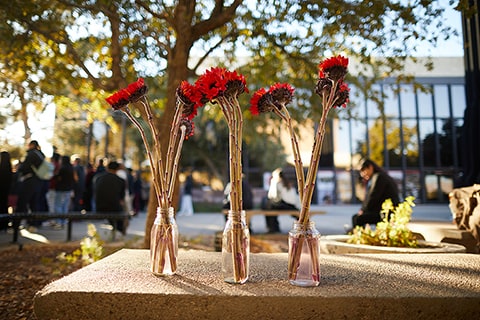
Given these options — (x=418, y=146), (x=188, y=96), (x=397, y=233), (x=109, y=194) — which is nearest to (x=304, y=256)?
(x=188, y=96)

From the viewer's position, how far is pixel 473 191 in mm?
3967

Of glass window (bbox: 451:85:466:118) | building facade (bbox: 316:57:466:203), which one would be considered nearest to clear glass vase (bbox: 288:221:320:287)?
building facade (bbox: 316:57:466:203)

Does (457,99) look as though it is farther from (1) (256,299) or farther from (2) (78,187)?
(1) (256,299)

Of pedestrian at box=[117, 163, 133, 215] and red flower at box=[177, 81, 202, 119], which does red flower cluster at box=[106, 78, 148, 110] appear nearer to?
red flower at box=[177, 81, 202, 119]

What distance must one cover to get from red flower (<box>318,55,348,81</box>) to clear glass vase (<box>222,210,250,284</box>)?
0.68 metres

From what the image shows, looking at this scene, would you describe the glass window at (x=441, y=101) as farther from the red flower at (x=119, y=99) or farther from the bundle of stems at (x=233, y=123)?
the red flower at (x=119, y=99)

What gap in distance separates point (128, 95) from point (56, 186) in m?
8.86

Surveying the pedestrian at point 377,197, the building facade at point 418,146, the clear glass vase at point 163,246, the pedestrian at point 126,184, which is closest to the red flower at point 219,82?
the clear glass vase at point 163,246

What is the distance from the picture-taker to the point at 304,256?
158 centimetres

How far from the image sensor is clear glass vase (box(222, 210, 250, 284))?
61.5 inches

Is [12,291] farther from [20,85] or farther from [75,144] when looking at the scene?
[75,144]

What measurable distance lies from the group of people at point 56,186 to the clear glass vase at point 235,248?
6.80 metres

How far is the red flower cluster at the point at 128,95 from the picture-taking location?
1.80 metres

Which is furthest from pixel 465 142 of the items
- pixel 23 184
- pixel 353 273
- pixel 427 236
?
pixel 23 184
